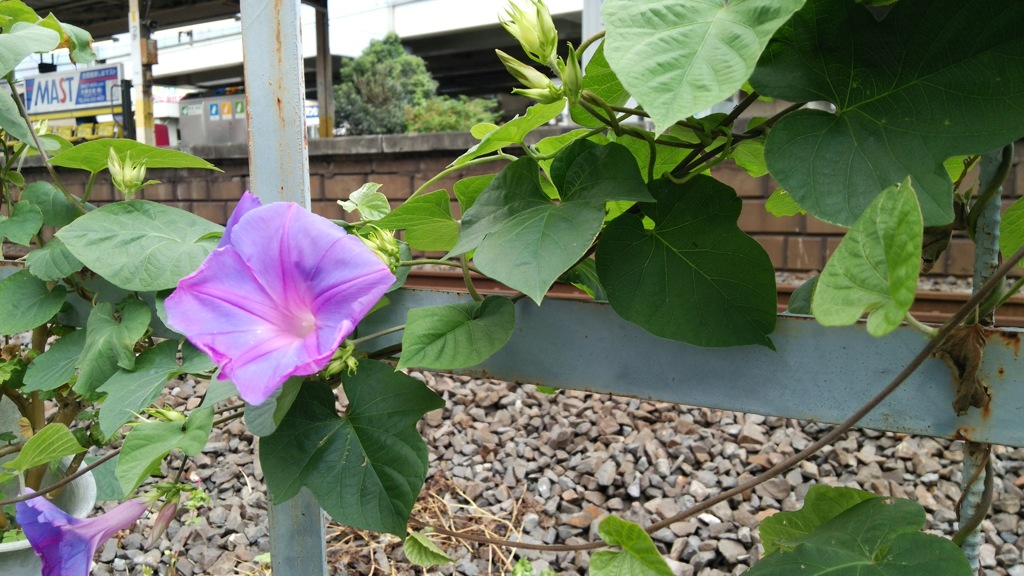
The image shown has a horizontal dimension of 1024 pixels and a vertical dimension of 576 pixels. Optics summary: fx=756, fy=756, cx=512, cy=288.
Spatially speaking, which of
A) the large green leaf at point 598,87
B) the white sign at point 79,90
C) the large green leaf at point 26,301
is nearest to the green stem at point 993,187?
the large green leaf at point 598,87

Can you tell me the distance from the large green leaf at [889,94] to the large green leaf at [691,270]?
9 cm

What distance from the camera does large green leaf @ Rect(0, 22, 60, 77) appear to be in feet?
2.83

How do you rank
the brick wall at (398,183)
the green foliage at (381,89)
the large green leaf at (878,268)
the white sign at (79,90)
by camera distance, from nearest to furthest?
the large green leaf at (878,268)
the brick wall at (398,183)
the white sign at (79,90)
the green foliage at (381,89)

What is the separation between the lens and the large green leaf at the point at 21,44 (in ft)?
2.83

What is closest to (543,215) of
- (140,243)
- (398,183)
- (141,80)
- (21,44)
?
(140,243)

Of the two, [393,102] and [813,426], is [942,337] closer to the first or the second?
[813,426]

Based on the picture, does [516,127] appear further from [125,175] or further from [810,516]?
[125,175]

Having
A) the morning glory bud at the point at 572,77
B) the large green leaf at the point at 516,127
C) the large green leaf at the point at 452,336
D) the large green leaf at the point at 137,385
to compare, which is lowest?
the large green leaf at the point at 137,385

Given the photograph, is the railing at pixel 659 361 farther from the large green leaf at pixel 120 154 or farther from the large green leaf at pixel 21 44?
the large green leaf at pixel 21 44

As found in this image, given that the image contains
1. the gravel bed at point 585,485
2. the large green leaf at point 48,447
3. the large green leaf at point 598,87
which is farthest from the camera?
the gravel bed at point 585,485

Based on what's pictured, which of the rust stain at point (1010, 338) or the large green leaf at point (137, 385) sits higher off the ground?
the rust stain at point (1010, 338)

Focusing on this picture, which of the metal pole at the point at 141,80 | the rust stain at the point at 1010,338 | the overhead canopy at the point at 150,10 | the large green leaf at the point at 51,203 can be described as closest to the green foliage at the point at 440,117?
the overhead canopy at the point at 150,10

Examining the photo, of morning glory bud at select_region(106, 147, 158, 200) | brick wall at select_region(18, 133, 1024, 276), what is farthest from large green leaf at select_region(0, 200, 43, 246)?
brick wall at select_region(18, 133, 1024, 276)

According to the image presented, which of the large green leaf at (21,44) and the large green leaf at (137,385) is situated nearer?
the large green leaf at (137,385)
